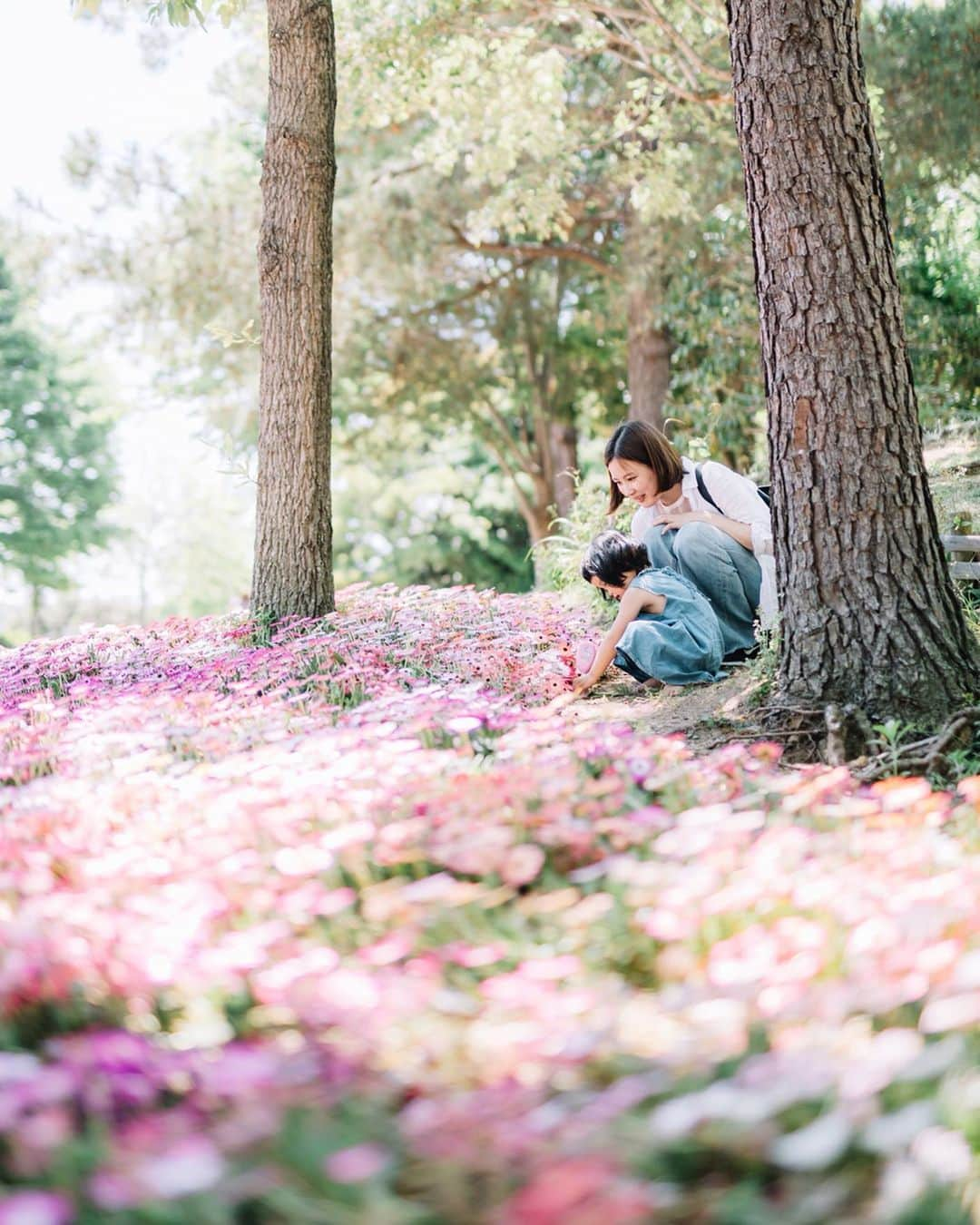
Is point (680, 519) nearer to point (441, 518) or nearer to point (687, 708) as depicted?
point (687, 708)

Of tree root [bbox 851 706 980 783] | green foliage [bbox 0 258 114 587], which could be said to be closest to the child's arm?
tree root [bbox 851 706 980 783]

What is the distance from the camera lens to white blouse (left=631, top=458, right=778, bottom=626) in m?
5.18

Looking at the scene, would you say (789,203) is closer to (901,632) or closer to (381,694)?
(901,632)

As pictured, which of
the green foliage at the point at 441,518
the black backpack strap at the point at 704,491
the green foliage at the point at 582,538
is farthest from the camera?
the green foliage at the point at 441,518

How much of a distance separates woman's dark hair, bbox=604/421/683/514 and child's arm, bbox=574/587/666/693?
56 cm

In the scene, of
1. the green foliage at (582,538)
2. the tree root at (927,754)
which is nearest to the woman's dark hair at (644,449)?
the green foliage at (582,538)

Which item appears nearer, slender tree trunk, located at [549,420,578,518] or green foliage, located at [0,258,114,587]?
slender tree trunk, located at [549,420,578,518]

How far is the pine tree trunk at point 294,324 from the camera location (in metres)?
6.22

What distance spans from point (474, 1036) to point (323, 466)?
16.4 ft

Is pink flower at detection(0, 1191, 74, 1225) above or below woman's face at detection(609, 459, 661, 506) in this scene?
below

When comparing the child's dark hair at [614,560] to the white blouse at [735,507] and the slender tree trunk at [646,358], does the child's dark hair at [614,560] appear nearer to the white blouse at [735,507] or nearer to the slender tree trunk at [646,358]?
the white blouse at [735,507]

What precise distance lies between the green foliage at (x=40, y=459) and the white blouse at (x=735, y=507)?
935 inches

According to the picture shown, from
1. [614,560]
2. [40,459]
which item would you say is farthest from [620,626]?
[40,459]

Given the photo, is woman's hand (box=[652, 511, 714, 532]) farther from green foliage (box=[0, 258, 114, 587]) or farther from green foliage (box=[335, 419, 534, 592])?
green foliage (box=[0, 258, 114, 587])
